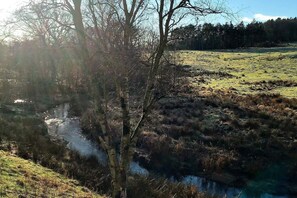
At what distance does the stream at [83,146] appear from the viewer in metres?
21.0

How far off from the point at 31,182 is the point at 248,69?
214 ft

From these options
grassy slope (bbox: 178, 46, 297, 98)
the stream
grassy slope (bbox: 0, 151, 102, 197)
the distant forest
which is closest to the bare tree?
grassy slope (bbox: 0, 151, 102, 197)

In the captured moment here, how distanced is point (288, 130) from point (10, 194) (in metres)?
23.9

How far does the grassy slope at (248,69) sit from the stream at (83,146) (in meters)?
13.6

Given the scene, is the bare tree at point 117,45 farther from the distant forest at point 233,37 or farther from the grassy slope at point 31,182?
the distant forest at point 233,37

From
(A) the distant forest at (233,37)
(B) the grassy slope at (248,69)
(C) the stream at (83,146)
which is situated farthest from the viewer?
(A) the distant forest at (233,37)

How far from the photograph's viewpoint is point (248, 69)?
73.1 meters

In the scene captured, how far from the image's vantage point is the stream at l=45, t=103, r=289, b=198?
21.0 meters

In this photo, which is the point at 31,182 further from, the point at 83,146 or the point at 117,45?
the point at 83,146

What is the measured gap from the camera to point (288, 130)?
29641 millimetres

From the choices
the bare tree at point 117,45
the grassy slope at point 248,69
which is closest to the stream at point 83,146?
the bare tree at point 117,45

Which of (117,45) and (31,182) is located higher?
(117,45)

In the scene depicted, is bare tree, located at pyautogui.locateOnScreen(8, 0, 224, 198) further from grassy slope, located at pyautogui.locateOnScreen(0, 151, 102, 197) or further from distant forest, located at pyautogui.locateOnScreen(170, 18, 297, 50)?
distant forest, located at pyautogui.locateOnScreen(170, 18, 297, 50)

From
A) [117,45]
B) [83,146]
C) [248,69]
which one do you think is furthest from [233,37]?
[117,45]
